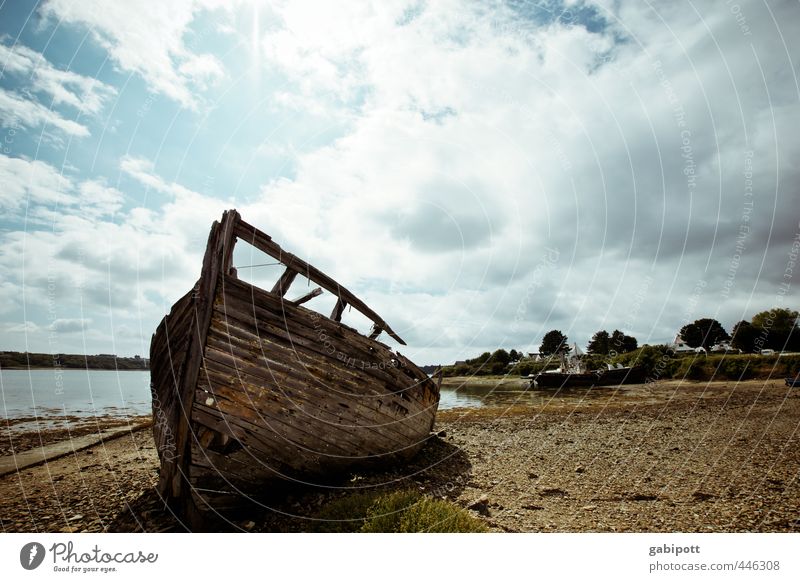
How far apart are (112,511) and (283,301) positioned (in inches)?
176

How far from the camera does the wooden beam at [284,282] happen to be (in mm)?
5117

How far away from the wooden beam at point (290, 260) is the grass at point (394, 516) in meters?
2.98

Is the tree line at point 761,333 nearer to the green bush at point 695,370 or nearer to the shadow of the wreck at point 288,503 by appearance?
the green bush at point 695,370

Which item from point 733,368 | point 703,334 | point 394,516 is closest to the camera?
point 394,516

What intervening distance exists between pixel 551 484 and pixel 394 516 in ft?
10.4

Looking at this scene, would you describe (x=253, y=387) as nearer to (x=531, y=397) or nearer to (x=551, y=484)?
(x=551, y=484)

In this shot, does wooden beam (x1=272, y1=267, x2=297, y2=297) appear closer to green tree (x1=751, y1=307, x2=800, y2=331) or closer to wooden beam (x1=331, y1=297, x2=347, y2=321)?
wooden beam (x1=331, y1=297, x2=347, y2=321)

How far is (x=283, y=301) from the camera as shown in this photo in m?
4.95

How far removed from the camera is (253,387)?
183 inches

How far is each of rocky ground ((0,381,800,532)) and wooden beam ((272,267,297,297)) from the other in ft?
9.77

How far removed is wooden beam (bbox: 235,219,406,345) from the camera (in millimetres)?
4984

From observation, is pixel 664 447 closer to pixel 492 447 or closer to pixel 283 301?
pixel 492 447

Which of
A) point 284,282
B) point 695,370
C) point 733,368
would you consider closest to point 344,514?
point 284,282

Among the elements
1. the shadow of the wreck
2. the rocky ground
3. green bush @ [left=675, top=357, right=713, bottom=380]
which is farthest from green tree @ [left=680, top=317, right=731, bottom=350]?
the shadow of the wreck
